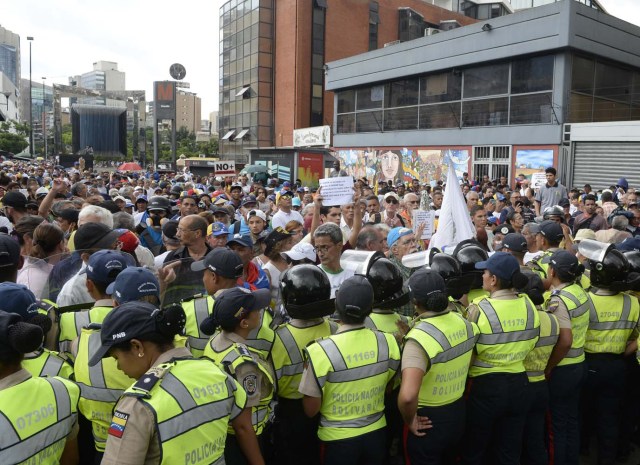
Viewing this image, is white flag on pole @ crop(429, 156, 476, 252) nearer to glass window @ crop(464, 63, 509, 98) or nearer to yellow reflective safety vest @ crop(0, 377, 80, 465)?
yellow reflective safety vest @ crop(0, 377, 80, 465)

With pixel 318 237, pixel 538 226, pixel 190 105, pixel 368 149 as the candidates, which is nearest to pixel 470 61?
pixel 368 149

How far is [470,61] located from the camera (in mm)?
23141

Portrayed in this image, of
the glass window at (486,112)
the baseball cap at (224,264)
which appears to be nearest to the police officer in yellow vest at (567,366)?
the baseball cap at (224,264)

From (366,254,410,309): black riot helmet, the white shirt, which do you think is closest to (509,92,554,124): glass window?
the white shirt

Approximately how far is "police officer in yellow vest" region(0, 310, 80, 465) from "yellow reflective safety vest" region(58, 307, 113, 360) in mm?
836

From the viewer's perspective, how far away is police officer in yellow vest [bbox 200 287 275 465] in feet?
9.41

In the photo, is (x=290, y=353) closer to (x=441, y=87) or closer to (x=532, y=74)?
(x=532, y=74)

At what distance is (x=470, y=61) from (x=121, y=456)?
23.7 meters

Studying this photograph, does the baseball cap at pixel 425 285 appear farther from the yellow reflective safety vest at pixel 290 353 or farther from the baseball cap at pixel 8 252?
the baseball cap at pixel 8 252

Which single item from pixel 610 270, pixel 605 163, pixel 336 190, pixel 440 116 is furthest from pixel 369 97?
pixel 610 270

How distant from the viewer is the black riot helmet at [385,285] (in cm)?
367

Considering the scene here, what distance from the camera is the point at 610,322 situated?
4.54 metres

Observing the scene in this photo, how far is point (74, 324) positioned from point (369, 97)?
28.1 metres

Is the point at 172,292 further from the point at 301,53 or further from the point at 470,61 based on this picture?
the point at 301,53
